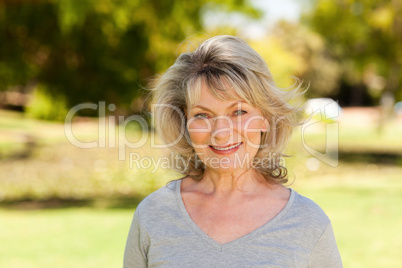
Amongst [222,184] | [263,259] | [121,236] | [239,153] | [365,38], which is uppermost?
[365,38]

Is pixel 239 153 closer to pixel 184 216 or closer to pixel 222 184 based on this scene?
pixel 222 184

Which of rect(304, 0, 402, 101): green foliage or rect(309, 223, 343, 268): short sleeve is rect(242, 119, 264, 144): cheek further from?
rect(304, 0, 402, 101): green foliage

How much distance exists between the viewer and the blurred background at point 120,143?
670 centimetres

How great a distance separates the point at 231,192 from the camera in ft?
7.34

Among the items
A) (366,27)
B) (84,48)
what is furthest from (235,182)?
(366,27)

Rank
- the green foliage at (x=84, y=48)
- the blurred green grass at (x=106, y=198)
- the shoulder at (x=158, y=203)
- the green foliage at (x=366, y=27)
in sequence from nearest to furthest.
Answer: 1. the shoulder at (x=158, y=203)
2. the blurred green grass at (x=106, y=198)
3. the green foliage at (x=84, y=48)
4. the green foliage at (x=366, y=27)

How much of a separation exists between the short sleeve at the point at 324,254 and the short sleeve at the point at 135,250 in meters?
0.68

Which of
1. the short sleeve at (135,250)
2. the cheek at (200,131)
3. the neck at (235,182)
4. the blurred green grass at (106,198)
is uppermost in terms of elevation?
the cheek at (200,131)

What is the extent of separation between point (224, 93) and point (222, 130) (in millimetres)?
148

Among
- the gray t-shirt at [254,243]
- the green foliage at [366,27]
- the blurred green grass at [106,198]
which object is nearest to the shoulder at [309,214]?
the gray t-shirt at [254,243]

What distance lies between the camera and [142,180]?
11.8 metres

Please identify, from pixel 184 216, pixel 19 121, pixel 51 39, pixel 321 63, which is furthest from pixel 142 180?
pixel 321 63

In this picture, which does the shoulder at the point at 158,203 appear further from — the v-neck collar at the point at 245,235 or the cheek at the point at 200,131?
the cheek at the point at 200,131

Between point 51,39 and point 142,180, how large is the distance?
144 inches
